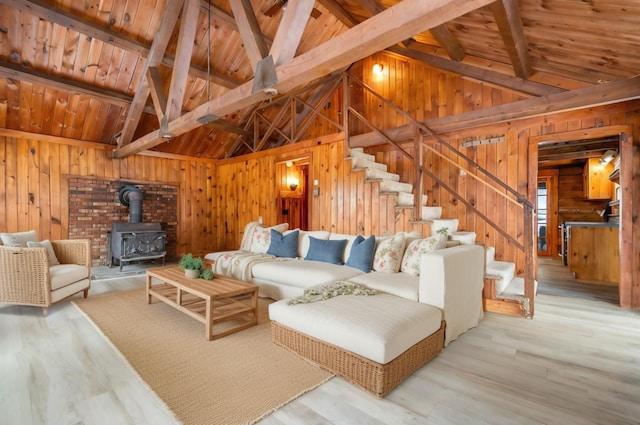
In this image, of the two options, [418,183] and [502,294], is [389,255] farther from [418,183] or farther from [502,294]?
[502,294]

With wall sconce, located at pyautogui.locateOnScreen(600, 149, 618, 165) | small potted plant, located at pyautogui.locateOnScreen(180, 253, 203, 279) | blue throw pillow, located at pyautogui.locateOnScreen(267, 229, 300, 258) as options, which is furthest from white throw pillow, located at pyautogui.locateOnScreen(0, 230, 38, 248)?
wall sconce, located at pyautogui.locateOnScreen(600, 149, 618, 165)

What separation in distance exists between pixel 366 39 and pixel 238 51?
3846mm

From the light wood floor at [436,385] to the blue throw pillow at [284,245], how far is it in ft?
7.41

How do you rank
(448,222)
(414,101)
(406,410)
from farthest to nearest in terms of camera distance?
1. (414,101)
2. (448,222)
3. (406,410)

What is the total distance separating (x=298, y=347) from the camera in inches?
91.9

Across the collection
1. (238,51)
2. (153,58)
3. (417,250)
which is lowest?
(417,250)

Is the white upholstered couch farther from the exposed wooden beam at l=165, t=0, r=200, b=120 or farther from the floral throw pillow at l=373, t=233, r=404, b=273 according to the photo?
the exposed wooden beam at l=165, t=0, r=200, b=120

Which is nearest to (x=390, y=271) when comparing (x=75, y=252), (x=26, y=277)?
(x=26, y=277)

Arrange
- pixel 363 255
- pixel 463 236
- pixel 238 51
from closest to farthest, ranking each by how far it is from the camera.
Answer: pixel 363 255 → pixel 463 236 → pixel 238 51

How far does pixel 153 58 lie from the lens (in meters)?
4.56

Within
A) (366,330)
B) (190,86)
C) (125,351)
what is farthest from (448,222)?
(190,86)

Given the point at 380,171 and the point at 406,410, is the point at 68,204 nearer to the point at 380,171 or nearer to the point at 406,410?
the point at 380,171

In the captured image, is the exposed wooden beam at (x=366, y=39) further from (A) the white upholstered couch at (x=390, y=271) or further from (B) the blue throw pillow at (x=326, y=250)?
(B) the blue throw pillow at (x=326, y=250)

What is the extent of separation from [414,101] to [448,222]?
2.32 metres
